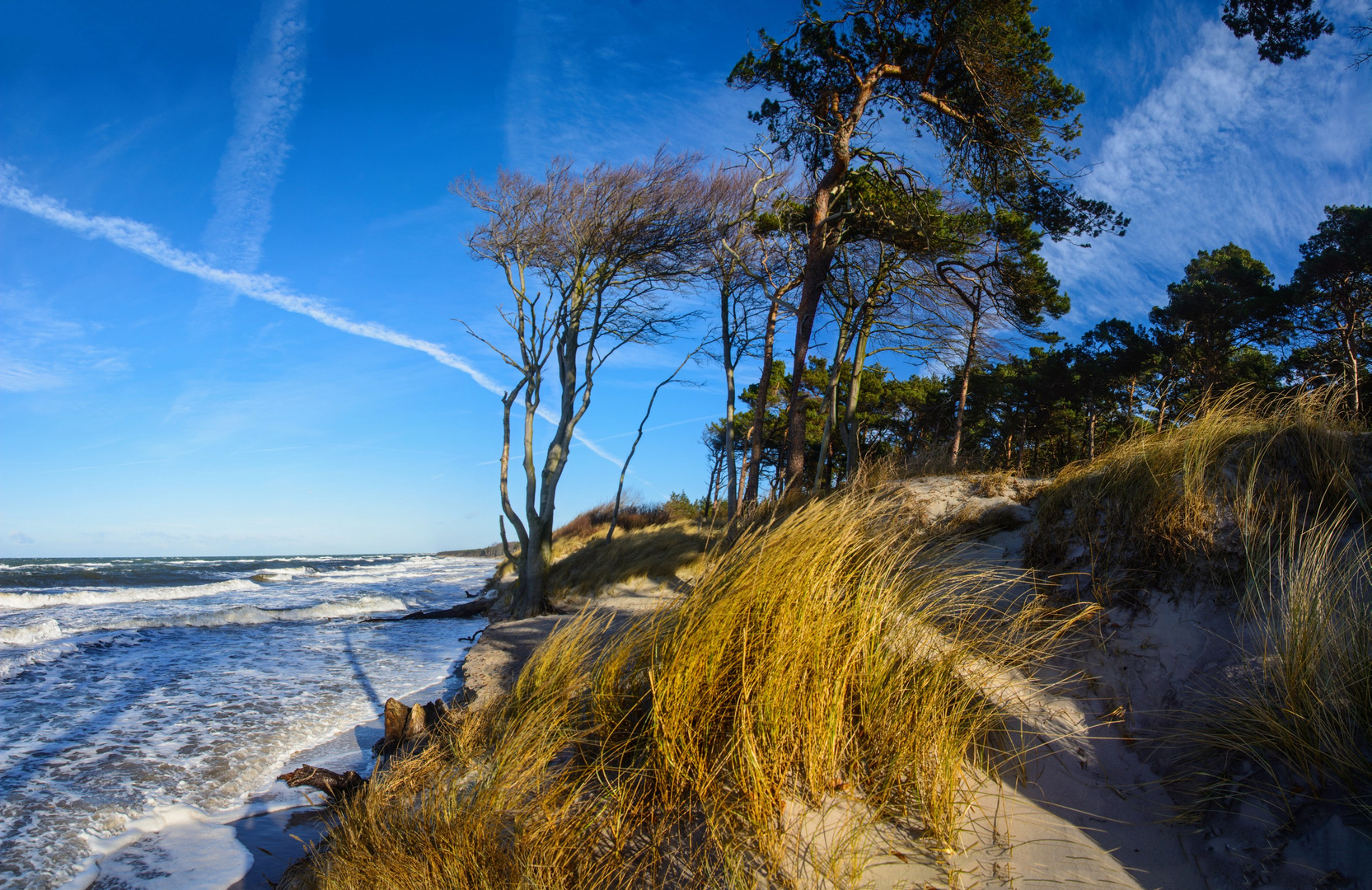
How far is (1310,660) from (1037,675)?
3.42 ft

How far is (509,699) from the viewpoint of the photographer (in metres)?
3.33

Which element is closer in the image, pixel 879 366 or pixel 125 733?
pixel 125 733

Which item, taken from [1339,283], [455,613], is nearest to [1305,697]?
[455,613]

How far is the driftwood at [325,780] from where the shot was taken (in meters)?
3.56

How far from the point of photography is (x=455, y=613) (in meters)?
12.8

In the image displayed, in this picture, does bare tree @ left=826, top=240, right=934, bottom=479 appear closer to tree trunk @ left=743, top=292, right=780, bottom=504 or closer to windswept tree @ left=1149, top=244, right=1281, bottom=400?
tree trunk @ left=743, top=292, right=780, bottom=504

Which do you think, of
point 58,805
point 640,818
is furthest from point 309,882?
point 58,805

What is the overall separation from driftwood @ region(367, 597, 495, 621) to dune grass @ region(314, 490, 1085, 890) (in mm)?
10039

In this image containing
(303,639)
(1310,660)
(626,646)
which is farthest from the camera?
(303,639)

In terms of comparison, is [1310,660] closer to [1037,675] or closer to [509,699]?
[1037,675]

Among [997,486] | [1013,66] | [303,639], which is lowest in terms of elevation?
[303,639]

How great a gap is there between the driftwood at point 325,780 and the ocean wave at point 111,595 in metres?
14.8

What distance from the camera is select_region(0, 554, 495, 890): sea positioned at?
3.03 meters

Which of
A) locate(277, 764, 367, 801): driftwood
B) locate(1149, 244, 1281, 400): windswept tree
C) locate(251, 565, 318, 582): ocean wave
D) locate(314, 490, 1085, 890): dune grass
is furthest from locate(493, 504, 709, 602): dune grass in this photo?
locate(251, 565, 318, 582): ocean wave
